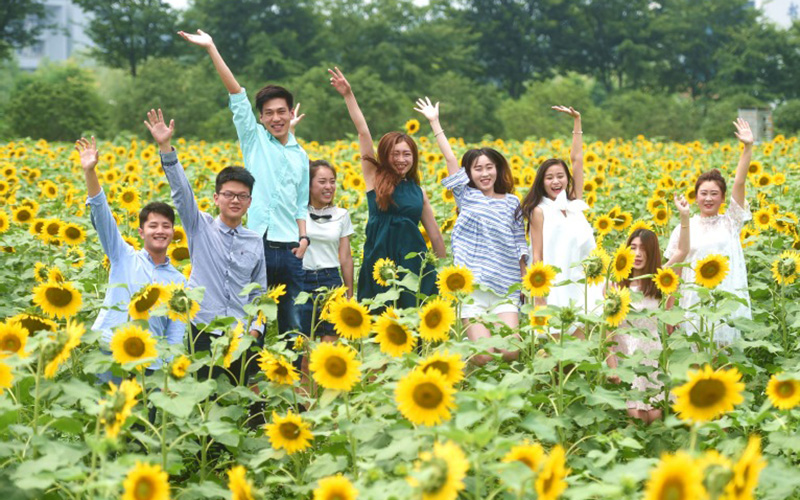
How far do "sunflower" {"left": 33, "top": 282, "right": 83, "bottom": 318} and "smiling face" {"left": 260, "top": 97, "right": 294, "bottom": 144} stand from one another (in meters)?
1.60

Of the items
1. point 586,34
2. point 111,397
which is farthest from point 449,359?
point 586,34

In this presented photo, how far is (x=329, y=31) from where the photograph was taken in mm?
34219

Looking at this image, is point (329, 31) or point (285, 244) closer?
point (285, 244)

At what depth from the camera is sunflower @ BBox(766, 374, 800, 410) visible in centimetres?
274

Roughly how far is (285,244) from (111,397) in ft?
7.16

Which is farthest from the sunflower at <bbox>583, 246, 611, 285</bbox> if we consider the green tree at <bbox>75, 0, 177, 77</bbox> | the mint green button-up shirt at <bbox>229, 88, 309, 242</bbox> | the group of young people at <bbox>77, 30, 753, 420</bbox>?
the green tree at <bbox>75, 0, 177, 77</bbox>

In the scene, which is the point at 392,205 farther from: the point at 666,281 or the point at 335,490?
the point at 335,490

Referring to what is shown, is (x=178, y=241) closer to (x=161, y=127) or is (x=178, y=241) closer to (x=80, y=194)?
(x=161, y=127)

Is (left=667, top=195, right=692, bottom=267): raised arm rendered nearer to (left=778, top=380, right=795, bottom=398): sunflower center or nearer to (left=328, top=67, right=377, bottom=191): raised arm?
(left=328, top=67, right=377, bottom=191): raised arm

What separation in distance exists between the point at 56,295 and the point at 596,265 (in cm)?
196

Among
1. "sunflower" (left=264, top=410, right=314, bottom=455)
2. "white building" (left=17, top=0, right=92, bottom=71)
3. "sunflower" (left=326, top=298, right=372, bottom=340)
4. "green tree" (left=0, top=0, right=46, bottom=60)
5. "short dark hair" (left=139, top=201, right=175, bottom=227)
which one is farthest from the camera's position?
"white building" (left=17, top=0, right=92, bottom=71)

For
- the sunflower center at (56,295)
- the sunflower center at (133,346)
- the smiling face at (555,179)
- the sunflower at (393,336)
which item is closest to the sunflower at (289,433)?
the sunflower at (393,336)

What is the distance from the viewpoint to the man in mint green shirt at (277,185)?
4.60m

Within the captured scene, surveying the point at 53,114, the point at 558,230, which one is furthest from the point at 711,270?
the point at 53,114
